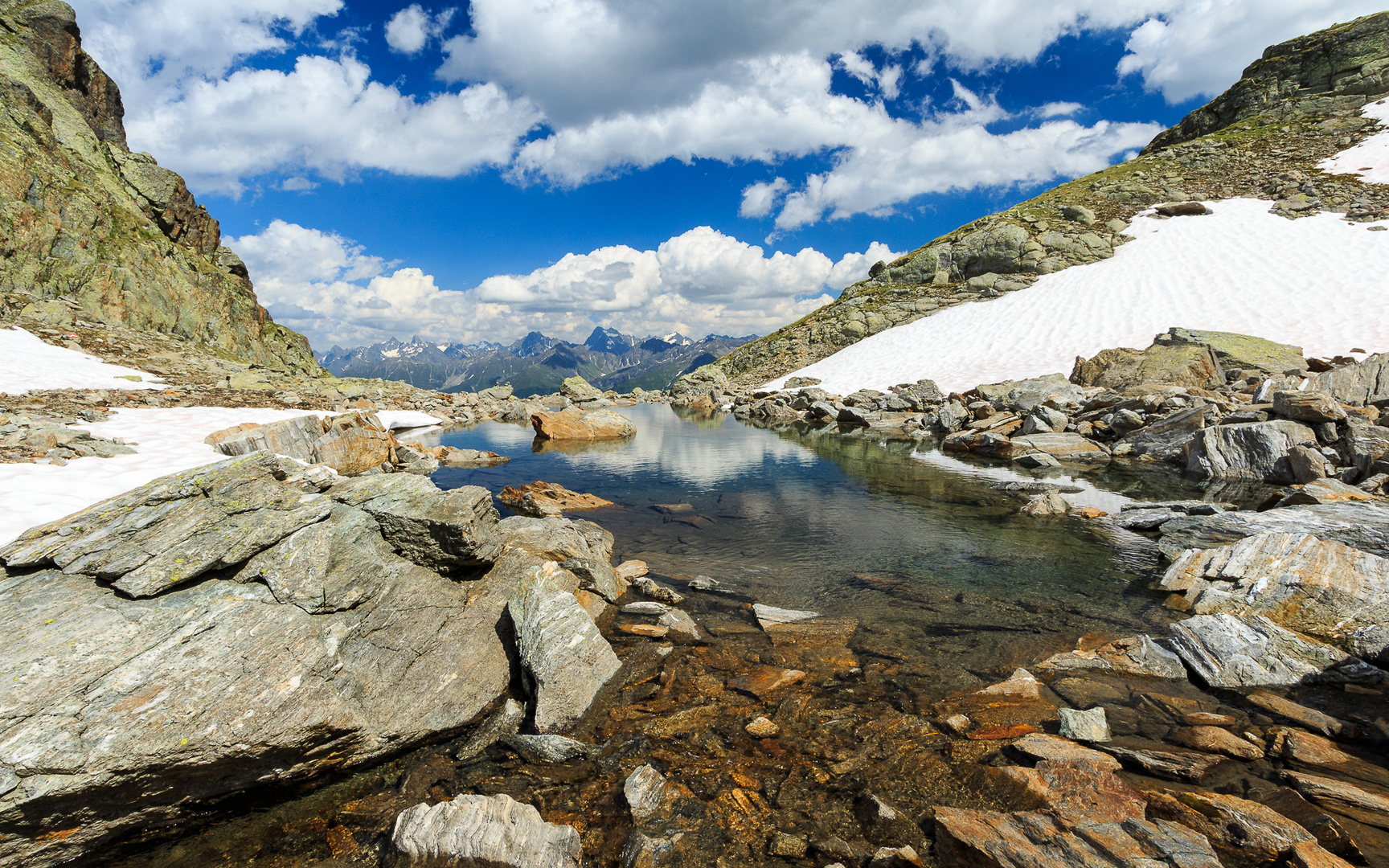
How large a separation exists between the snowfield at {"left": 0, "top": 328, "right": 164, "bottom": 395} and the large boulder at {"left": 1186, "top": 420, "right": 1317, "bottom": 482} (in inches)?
2162

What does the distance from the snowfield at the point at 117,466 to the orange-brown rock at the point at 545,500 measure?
9064 millimetres

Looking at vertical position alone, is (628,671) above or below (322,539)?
below

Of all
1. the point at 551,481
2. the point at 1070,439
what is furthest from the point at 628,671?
the point at 1070,439

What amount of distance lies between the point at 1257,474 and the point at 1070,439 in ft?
27.1

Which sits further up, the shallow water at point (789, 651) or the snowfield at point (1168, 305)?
the snowfield at point (1168, 305)

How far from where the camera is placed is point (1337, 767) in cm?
602

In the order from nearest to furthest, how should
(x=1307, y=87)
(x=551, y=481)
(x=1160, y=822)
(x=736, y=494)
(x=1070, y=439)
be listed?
(x=1160, y=822) → (x=736, y=494) → (x=551, y=481) → (x=1070, y=439) → (x=1307, y=87)

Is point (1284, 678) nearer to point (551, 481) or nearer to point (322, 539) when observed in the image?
point (322, 539)

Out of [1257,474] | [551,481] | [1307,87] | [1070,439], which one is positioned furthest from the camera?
[1307,87]

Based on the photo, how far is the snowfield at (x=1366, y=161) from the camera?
208ft

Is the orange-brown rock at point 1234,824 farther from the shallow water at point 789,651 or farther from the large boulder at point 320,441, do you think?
the large boulder at point 320,441

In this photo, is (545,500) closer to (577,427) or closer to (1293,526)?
(577,427)

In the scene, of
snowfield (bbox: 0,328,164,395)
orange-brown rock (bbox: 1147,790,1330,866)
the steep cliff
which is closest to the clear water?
orange-brown rock (bbox: 1147,790,1330,866)

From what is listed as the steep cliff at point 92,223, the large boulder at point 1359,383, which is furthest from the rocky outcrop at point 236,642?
the steep cliff at point 92,223
